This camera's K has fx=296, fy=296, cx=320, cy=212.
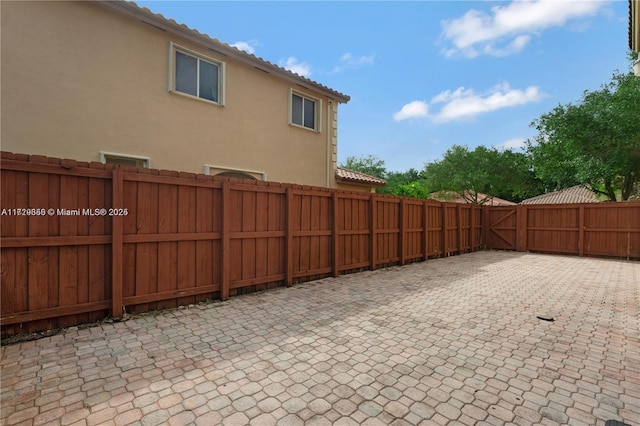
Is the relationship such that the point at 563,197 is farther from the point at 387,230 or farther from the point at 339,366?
the point at 339,366

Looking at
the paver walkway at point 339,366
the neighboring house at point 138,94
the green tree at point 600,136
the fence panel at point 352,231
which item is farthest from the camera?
the green tree at point 600,136

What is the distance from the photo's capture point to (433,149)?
30.0 metres

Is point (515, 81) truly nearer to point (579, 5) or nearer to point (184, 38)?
point (579, 5)

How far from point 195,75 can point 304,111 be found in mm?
3742

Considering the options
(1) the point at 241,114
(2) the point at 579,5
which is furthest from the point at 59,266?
(2) the point at 579,5

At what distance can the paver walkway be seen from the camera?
216cm

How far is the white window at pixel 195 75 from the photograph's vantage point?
7156 mm

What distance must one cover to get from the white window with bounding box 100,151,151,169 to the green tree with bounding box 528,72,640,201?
57.1 ft

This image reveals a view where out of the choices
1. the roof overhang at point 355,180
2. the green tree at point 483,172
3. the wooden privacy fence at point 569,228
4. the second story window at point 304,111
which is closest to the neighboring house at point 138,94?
the second story window at point 304,111

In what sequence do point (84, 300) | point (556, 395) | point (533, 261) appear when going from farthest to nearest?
point (533, 261) < point (84, 300) < point (556, 395)

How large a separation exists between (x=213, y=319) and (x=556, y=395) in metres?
3.82

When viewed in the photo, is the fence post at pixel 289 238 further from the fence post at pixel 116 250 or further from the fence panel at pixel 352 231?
the fence post at pixel 116 250

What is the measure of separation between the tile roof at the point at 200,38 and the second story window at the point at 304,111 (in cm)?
47

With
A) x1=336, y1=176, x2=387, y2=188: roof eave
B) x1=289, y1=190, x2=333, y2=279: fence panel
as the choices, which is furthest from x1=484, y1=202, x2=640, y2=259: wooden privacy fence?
x1=289, y1=190, x2=333, y2=279: fence panel
